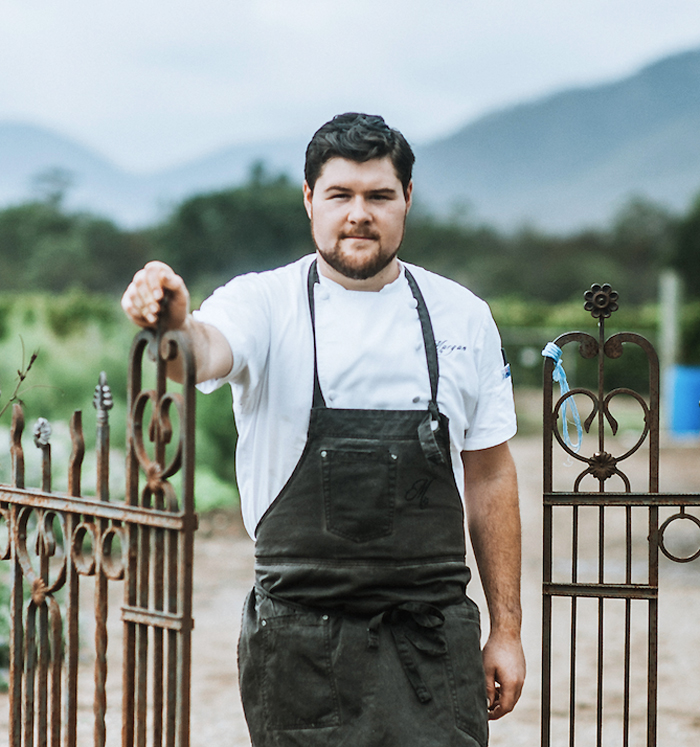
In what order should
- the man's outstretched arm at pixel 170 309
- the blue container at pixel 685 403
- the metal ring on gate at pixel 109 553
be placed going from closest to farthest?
the man's outstretched arm at pixel 170 309 → the metal ring on gate at pixel 109 553 → the blue container at pixel 685 403

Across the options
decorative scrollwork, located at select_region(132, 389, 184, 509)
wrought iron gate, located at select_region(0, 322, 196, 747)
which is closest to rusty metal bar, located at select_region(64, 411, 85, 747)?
wrought iron gate, located at select_region(0, 322, 196, 747)

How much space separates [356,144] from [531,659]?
398cm

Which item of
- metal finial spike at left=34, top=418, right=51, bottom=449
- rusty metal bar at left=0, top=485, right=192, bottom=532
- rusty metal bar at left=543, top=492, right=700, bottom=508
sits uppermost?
metal finial spike at left=34, top=418, right=51, bottom=449

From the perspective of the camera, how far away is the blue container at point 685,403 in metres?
14.8

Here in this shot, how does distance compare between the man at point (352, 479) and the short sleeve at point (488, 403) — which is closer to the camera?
the man at point (352, 479)

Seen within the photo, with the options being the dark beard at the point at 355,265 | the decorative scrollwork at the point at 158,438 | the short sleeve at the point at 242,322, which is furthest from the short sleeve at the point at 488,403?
the decorative scrollwork at the point at 158,438

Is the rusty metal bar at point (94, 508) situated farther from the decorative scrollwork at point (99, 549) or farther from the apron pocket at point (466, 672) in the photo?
the apron pocket at point (466, 672)

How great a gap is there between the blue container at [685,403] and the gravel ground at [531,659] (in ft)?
22.8

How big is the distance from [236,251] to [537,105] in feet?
170

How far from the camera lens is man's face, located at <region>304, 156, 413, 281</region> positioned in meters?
2.15

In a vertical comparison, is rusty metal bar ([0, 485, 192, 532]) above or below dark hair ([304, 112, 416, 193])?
below

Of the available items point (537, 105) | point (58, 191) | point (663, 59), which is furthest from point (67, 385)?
point (663, 59)

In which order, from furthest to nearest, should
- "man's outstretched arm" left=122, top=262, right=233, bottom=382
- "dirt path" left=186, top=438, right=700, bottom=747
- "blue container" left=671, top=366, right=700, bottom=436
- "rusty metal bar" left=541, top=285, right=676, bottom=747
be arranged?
"blue container" left=671, top=366, right=700, bottom=436 → "dirt path" left=186, top=438, right=700, bottom=747 → "rusty metal bar" left=541, top=285, right=676, bottom=747 → "man's outstretched arm" left=122, top=262, right=233, bottom=382

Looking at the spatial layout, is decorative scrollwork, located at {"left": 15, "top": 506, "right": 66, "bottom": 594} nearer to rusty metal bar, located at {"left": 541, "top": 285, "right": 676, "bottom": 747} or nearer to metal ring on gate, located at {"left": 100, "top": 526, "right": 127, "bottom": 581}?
metal ring on gate, located at {"left": 100, "top": 526, "right": 127, "bottom": 581}
